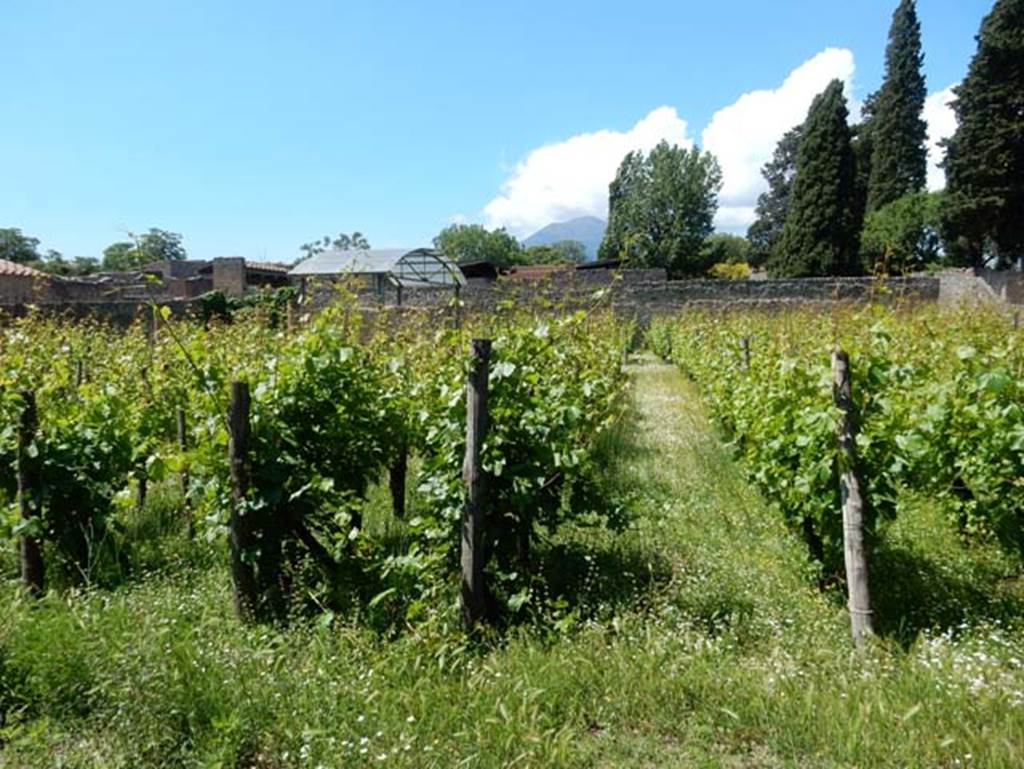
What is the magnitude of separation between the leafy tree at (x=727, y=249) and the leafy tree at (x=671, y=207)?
29.4 inches

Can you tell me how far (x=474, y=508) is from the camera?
9.48 ft

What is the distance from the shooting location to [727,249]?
4675cm

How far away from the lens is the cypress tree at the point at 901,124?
112ft

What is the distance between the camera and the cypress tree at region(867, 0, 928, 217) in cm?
3409

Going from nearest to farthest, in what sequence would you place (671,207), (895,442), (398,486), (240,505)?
(240,505)
(895,442)
(398,486)
(671,207)

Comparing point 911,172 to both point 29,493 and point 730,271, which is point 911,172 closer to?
point 730,271

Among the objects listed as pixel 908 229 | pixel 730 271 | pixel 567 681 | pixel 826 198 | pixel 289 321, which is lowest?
pixel 567 681

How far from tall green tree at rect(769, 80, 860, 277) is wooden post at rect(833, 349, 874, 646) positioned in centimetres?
2622

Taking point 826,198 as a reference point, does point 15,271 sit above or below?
below

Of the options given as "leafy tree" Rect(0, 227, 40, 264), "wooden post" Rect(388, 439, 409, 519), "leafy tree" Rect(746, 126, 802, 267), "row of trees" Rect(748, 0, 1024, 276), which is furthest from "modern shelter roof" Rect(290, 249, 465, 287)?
"leafy tree" Rect(0, 227, 40, 264)

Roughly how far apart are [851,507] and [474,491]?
176 centimetres

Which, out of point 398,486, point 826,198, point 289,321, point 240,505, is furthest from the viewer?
point 826,198

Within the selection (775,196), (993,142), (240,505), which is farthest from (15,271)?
(775,196)

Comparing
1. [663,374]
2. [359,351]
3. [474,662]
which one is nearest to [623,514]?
[474,662]
